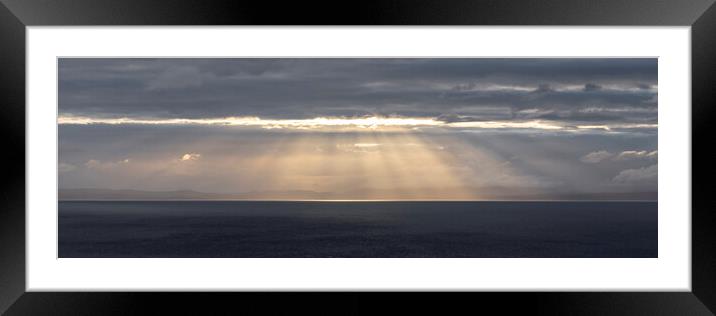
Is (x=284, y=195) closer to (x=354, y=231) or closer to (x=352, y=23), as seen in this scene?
(x=354, y=231)

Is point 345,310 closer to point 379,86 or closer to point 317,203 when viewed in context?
point 379,86

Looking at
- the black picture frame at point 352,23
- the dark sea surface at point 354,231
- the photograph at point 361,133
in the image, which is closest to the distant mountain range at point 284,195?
the photograph at point 361,133

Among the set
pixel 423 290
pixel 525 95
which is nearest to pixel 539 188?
pixel 525 95

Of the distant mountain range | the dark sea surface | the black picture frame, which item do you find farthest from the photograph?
the black picture frame

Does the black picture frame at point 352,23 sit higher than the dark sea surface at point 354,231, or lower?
higher

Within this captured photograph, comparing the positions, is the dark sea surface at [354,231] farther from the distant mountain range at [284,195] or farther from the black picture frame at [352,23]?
the black picture frame at [352,23]
